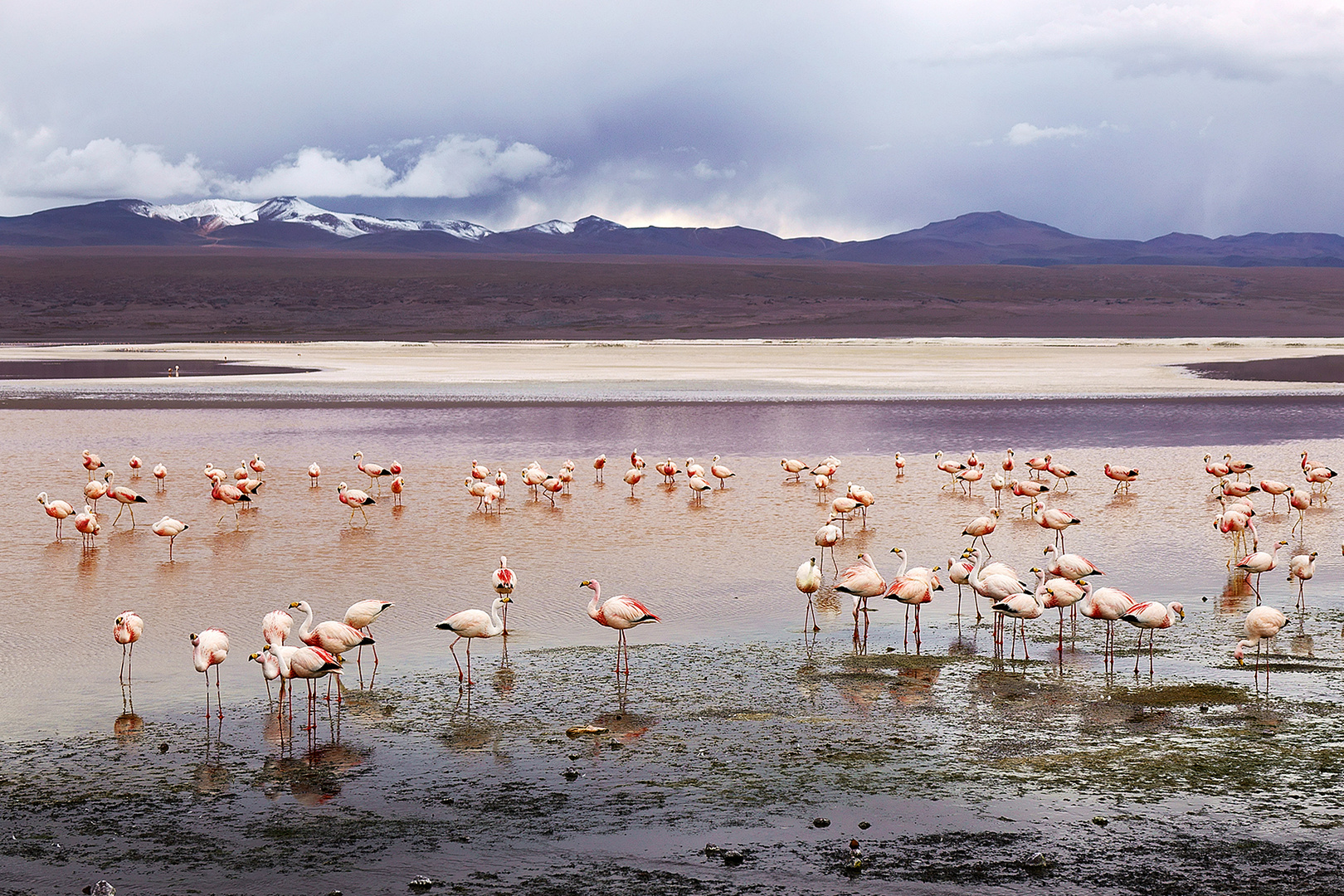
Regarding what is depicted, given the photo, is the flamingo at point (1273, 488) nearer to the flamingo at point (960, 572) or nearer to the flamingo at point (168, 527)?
the flamingo at point (960, 572)

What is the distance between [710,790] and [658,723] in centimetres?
123

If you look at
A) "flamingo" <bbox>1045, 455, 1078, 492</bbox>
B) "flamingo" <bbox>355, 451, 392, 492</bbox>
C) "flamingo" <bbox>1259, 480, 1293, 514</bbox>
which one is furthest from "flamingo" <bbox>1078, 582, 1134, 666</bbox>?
"flamingo" <bbox>355, 451, 392, 492</bbox>

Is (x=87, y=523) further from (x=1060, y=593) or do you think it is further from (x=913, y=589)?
(x=1060, y=593)

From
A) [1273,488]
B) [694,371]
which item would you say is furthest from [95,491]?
[694,371]

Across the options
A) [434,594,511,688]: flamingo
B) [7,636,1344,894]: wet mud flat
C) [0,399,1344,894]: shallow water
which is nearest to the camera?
[7,636,1344,894]: wet mud flat

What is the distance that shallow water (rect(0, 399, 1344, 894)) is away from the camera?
19.7 feet

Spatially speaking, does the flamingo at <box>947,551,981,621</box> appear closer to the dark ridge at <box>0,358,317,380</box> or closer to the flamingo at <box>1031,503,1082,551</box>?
the flamingo at <box>1031,503,1082,551</box>

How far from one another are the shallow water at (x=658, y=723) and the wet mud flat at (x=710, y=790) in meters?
0.02

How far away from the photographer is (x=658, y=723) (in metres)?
7.99

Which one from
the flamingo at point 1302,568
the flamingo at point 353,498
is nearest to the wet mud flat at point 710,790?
the flamingo at point 1302,568

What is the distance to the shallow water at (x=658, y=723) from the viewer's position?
602cm

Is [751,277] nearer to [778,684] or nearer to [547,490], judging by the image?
[547,490]

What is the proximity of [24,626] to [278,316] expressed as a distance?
81.3 metres

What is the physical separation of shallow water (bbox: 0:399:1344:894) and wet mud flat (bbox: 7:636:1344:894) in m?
0.02
